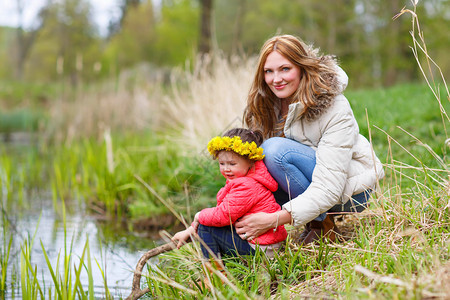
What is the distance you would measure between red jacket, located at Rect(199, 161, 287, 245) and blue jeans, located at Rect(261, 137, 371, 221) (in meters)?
0.06

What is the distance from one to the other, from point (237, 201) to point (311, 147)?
0.56 meters

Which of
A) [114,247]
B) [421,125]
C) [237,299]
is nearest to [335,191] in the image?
[237,299]

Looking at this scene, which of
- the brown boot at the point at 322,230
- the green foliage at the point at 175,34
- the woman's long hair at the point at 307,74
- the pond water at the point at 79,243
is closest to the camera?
the woman's long hair at the point at 307,74

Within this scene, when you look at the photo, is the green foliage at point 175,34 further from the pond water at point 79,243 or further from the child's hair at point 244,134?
the child's hair at point 244,134

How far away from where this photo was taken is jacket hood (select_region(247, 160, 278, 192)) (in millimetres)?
2250

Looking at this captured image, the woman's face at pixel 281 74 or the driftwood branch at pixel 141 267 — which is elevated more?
the woman's face at pixel 281 74

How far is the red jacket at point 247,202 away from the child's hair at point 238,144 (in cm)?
10

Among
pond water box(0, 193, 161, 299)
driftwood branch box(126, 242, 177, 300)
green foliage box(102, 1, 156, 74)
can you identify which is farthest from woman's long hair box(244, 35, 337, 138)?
green foliage box(102, 1, 156, 74)

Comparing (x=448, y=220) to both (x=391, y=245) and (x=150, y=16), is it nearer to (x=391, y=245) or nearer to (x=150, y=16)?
(x=391, y=245)

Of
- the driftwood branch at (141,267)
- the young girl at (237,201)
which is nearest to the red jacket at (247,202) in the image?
the young girl at (237,201)

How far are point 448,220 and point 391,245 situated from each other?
36 centimetres

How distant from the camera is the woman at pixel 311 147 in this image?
85.7 inches

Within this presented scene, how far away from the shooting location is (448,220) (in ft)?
6.98

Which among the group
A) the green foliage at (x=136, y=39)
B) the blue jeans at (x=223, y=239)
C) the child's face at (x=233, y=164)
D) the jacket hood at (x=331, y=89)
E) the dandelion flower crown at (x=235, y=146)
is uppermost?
the green foliage at (x=136, y=39)
